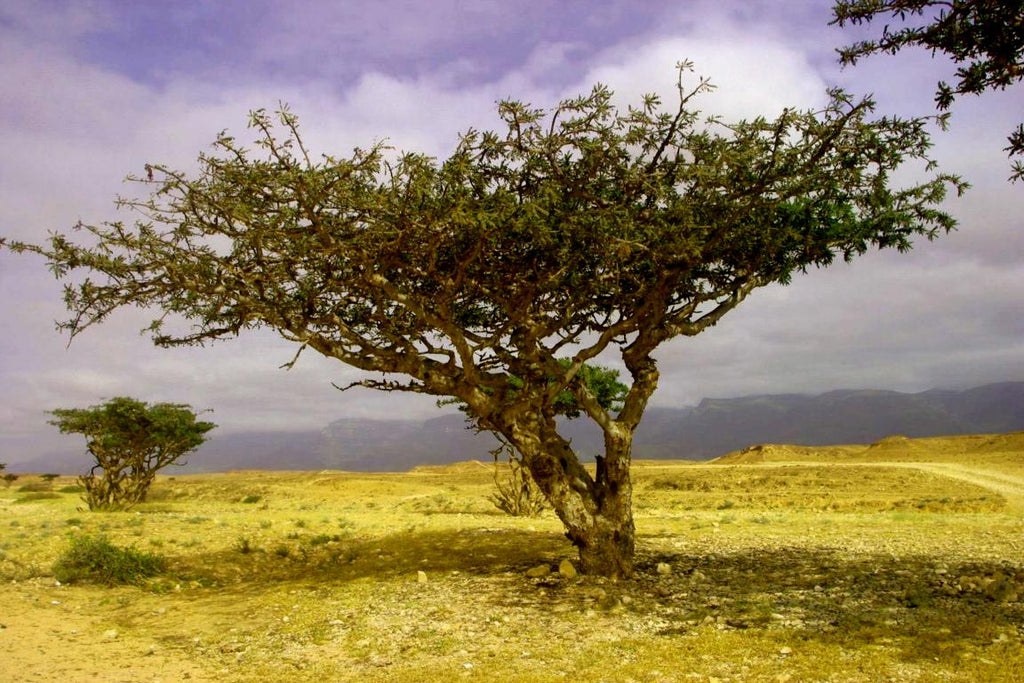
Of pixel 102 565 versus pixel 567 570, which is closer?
pixel 567 570

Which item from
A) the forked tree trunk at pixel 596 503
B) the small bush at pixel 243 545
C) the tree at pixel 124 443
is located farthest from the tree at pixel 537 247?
the tree at pixel 124 443

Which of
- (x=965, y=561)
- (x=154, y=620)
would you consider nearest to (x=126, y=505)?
(x=154, y=620)

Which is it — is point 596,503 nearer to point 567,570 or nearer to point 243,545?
point 567,570

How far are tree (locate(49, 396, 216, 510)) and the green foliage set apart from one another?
14869mm

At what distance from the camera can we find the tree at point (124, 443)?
26.0 meters

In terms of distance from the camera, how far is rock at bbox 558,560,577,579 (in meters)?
10.5

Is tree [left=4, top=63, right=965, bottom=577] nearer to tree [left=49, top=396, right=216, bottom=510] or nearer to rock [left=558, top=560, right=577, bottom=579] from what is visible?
rock [left=558, top=560, right=577, bottom=579]

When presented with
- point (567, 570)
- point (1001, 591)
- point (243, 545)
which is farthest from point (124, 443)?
point (1001, 591)

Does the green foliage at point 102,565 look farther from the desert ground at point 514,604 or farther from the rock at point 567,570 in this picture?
the rock at point 567,570

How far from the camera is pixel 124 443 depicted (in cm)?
2705

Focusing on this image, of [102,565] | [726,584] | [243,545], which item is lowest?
[726,584]

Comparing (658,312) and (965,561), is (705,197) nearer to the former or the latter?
(658,312)

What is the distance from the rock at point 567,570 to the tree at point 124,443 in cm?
2148

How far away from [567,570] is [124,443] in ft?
75.3
